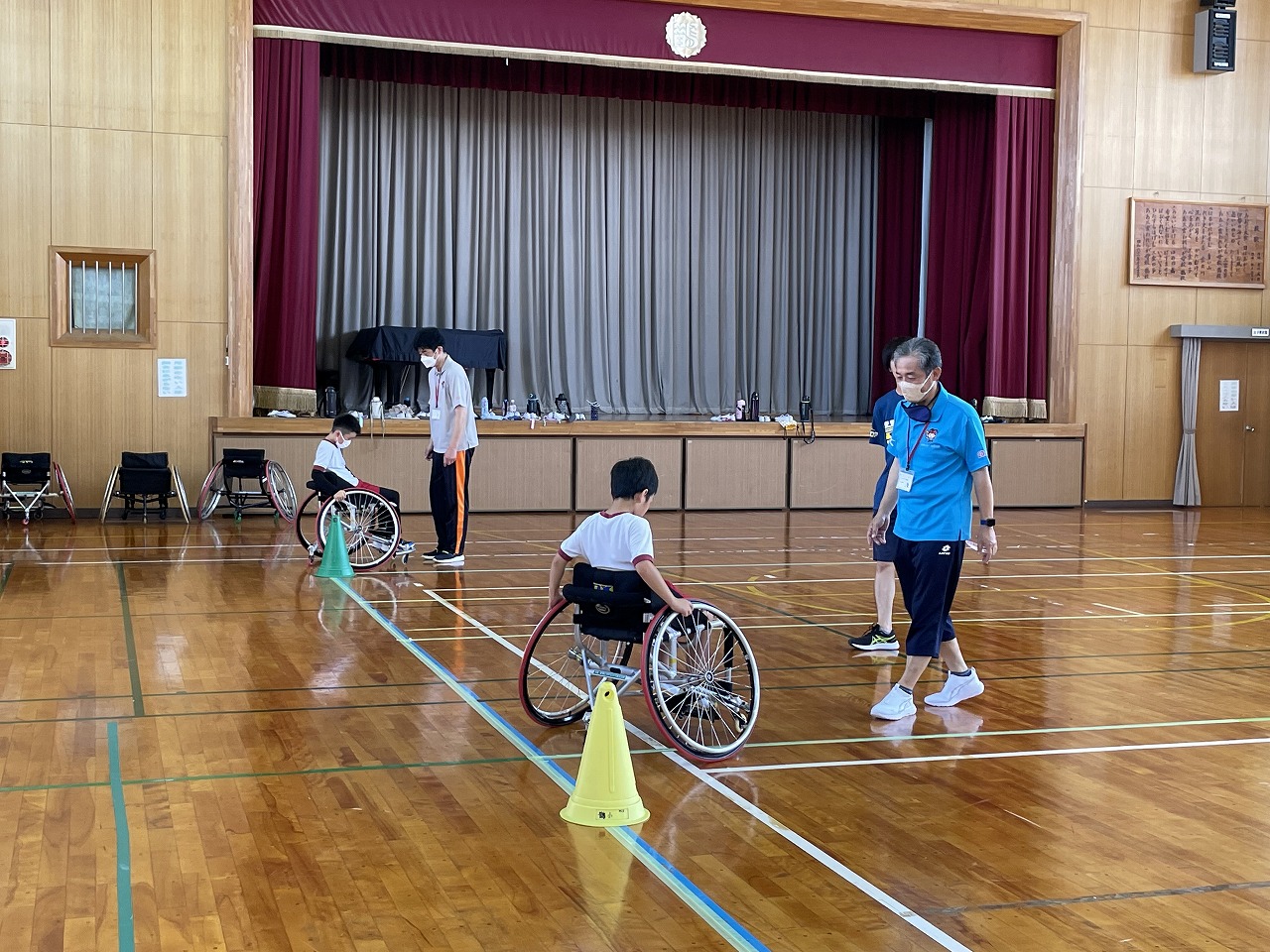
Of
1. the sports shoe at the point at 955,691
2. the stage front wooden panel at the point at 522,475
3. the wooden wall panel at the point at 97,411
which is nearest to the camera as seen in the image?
the sports shoe at the point at 955,691

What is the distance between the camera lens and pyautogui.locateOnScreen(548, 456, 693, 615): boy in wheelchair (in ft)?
14.4

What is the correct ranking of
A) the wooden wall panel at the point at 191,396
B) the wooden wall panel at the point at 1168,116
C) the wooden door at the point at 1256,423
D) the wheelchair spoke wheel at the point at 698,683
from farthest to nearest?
the wooden door at the point at 1256,423 < the wooden wall panel at the point at 1168,116 < the wooden wall panel at the point at 191,396 < the wheelchair spoke wheel at the point at 698,683

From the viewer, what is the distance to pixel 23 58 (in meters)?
11.9

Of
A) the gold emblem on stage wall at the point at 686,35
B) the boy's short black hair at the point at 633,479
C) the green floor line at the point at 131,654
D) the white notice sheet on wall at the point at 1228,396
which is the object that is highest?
the gold emblem on stage wall at the point at 686,35

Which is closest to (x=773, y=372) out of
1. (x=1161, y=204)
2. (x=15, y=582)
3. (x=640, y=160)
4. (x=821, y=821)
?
(x=640, y=160)

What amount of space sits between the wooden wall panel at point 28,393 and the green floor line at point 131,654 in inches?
162

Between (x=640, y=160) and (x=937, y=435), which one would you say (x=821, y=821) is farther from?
(x=640, y=160)

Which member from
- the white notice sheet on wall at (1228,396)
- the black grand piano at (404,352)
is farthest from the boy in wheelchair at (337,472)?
the white notice sheet on wall at (1228,396)

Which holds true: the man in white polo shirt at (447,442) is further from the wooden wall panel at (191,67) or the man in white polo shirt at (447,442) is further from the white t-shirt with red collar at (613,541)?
the wooden wall panel at (191,67)

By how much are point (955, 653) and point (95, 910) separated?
3.21 meters

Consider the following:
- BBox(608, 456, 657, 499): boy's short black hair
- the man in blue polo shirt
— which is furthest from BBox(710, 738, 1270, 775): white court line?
BBox(608, 456, 657, 499): boy's short black hair

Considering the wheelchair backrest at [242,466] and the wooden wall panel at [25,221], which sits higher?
the wooden wall panel at [25,221]

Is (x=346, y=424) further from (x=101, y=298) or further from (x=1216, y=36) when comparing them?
(x=1216, y=36)

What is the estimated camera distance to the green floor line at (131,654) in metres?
5.08
